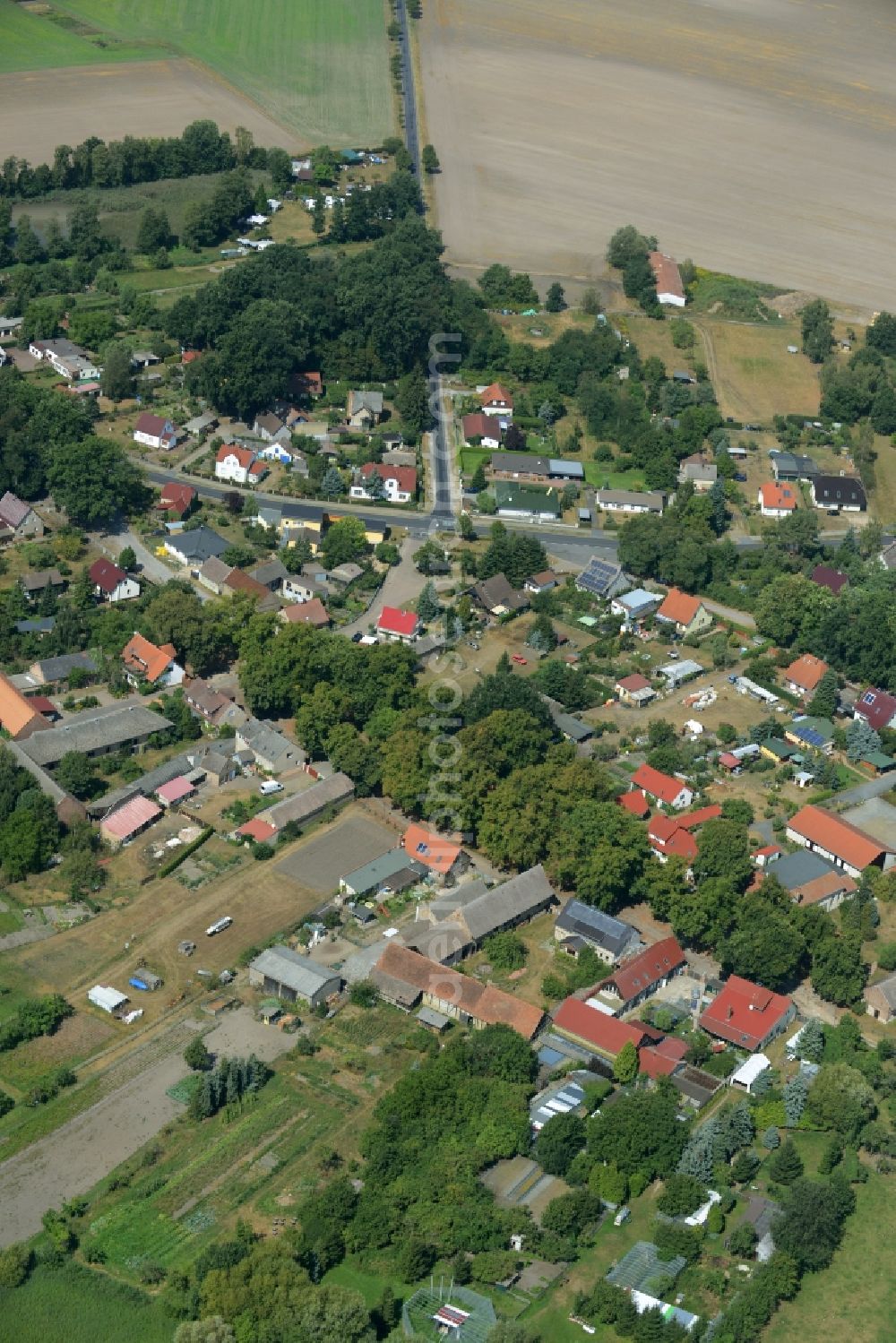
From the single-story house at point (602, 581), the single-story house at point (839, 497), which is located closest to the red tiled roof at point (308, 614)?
the single-story house at point (602, 581)

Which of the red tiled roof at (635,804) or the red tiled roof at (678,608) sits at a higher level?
the red tiled roof at (678,608)

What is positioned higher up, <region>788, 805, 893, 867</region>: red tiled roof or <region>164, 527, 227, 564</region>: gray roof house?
<region>164, 527, 227, 564</region>: gray roof house

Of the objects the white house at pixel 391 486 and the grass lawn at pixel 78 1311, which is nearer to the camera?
the grass lawn at pixel 78 1311

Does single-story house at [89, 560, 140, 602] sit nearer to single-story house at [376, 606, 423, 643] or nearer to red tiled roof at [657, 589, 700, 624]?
single-story house at [376, 606, 423, 643]

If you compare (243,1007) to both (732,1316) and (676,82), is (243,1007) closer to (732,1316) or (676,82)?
(732,1316)

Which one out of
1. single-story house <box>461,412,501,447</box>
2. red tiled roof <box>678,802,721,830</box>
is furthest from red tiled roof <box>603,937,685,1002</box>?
single-story house <box>461,412,501,447</box>

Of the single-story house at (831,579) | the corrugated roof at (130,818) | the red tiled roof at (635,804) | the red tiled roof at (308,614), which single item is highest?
the single-story house at (831,579)

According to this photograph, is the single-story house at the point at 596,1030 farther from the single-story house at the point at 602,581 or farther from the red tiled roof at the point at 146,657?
the single-story house at the point at 602,581
